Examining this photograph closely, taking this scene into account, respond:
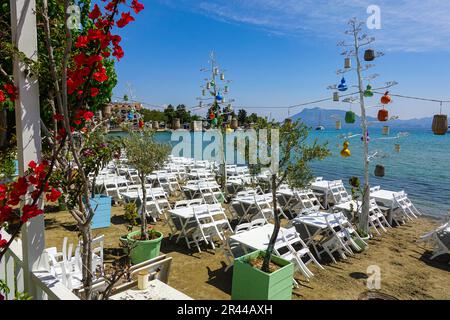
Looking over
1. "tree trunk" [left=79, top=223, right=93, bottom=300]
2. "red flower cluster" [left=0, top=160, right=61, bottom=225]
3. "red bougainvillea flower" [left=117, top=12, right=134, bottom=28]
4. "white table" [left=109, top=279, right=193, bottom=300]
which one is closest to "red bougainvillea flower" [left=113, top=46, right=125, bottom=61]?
"red bougainvillea flower" [left=117, top=12, right=134, bottom=28]

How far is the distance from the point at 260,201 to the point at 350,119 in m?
3.10

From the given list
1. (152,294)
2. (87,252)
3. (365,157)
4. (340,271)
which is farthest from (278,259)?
(365,157)

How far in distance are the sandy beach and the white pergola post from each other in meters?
3.22

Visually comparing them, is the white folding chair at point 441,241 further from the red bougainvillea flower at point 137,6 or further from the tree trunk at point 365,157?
the red bougainvillea flower at point 137,6

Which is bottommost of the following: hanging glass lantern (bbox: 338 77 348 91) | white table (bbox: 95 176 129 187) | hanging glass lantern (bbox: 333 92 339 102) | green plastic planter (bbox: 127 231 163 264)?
green plastic planter (bbox: 127 231 163 264)

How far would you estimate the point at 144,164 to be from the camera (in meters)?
6.54

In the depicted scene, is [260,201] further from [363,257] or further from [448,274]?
[448,274]

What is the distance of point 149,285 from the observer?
3.70 metres

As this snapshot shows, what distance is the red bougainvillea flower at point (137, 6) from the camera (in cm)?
219

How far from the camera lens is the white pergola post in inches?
85.3

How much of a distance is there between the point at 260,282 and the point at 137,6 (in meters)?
3.72

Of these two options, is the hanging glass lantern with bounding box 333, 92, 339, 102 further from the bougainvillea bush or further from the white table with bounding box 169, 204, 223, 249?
the bougainvillea bush

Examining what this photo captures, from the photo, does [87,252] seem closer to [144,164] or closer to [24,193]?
[24,193]

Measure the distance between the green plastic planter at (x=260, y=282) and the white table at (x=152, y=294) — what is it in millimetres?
1249
